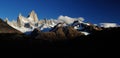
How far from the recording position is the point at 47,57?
12950 cm

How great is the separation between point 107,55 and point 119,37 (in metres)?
31.8

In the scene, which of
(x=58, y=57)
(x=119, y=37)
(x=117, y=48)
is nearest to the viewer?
(x=117, y=48)

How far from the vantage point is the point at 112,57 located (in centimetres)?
9700

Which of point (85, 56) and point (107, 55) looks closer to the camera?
point (107, 55)

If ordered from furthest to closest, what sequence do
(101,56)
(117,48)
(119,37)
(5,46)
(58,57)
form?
(5,46) < (119,37) < (58,57) < (117,48) < (101,56)

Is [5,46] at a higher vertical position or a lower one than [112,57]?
higher

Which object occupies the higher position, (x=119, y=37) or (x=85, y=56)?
(x=119, y=37)

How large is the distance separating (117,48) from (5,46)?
3225 inches

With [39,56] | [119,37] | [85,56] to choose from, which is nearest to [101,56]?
[85,56]

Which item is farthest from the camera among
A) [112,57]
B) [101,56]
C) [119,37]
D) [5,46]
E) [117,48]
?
[5,46]

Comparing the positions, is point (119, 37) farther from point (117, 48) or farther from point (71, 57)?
point (71, 57)

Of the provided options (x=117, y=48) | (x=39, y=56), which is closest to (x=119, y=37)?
(x=117, y=48)

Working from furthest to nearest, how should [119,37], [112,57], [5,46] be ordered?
[5,46] < [119,37] < [112,57]

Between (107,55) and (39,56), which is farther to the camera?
(39,56)
